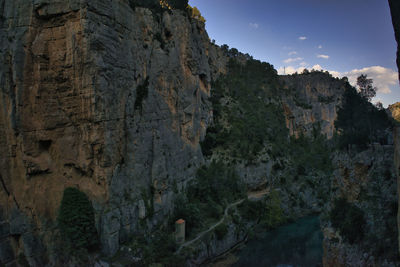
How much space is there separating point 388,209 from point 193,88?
26612mm

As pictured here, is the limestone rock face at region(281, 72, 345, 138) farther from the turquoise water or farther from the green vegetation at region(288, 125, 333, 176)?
the turquoise water

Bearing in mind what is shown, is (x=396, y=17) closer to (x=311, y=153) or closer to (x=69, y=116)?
(x=69, y=116)

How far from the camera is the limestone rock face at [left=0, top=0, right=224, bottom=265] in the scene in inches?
802

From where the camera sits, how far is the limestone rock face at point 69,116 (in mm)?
20375

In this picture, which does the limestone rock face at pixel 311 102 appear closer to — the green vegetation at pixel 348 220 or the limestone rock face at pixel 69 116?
the green vegetation at pixel 348 220

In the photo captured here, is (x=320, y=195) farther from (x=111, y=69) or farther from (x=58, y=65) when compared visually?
(x=58, y=65)

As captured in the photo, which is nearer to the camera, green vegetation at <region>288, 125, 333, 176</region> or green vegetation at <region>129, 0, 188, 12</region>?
green vegetation at <region>129, 0, 188, 12</region>

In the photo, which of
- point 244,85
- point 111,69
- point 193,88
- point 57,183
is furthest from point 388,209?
point 244,85

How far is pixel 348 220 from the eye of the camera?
1762cm

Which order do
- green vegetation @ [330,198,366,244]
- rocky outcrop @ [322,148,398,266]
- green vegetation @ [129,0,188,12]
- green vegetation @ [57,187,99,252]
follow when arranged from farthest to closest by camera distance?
green vegetation @ [129,0,188,12] → green vegetation @ [57,187,99,252] → green vegetation @ [330,198,366,244] → rocky outcrop @ [322,148,398,266]

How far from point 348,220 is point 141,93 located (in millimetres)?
19150

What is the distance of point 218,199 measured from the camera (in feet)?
117

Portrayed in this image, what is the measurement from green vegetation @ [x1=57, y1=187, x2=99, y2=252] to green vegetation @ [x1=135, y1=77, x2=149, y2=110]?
8.99 meters

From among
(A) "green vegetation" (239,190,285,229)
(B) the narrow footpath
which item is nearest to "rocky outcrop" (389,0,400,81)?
(B) the narrow footpath
